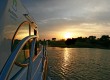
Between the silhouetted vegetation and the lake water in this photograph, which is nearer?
the lake water

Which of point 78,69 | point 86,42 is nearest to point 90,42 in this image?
point 86,42

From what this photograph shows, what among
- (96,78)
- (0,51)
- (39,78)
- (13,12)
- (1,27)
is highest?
(13,12)

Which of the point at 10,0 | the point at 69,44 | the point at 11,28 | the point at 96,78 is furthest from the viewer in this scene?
the point at 69,44

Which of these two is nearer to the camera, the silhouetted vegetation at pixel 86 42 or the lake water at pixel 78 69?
the lake water at pixel 78 69

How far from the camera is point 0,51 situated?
10.3 ft

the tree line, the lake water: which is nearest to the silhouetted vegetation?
the tree line

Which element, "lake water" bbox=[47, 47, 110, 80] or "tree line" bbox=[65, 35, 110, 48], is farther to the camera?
"tree line" bbox=[65, 35, 110, 48]

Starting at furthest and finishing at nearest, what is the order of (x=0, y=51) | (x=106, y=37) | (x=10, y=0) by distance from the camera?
(x=106, y=37) → (x=10, y=0) → (x=0, y=51)

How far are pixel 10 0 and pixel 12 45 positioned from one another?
76cm

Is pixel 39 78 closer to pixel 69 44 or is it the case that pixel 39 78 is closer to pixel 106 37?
pixel 69 44

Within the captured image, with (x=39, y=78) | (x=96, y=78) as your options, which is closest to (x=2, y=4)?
(x=39, y=78)

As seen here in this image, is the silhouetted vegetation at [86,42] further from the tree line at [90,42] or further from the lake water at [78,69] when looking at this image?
the lake water at [78,69]

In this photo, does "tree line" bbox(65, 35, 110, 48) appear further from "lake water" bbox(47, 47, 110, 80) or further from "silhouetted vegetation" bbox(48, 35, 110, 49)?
"lake water" bbox(47, 47, 110, 80)

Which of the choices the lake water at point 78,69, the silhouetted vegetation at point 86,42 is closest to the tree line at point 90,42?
the silhouetted vegetation at point 86,42
